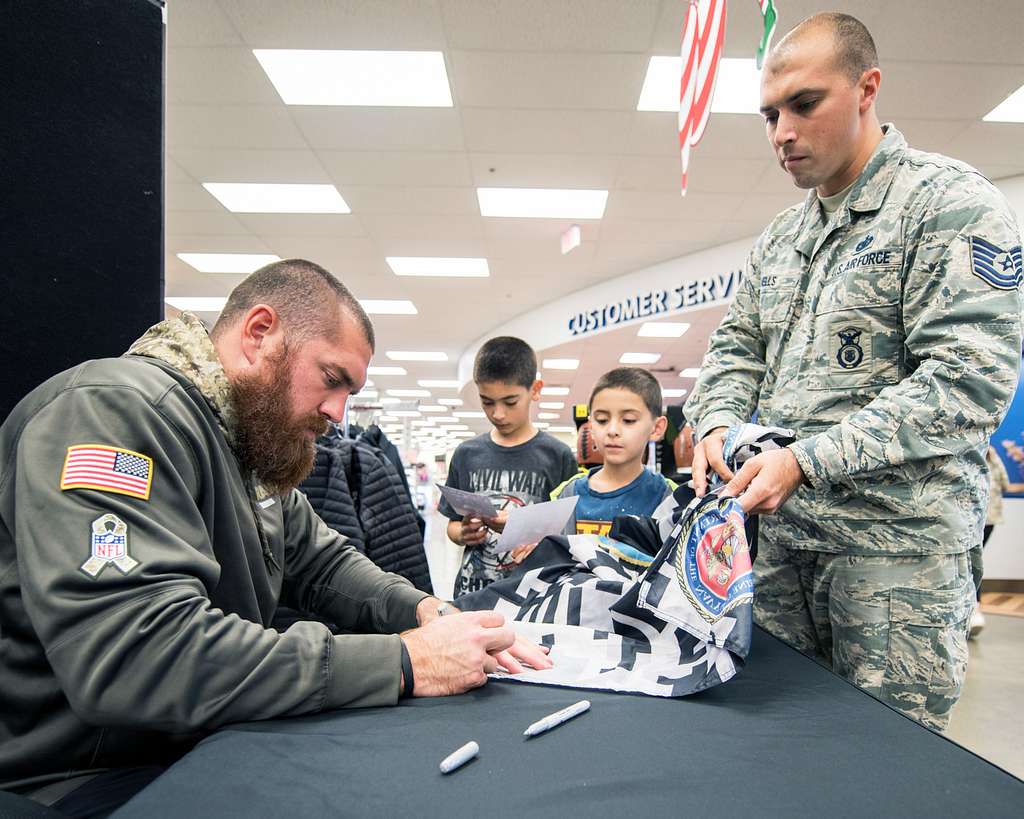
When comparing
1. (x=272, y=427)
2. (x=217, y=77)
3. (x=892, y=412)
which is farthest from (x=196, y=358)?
(x=217, y=77)

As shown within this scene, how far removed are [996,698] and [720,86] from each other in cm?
343

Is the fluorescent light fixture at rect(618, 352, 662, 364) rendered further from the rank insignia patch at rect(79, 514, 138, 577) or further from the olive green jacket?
the rank insignia patch at rect(79, 514, 138, 577)

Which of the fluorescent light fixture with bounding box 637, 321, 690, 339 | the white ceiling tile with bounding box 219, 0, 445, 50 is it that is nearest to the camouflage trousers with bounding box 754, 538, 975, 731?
the white ceiling tile with bounding box 219, 0, 445, 50

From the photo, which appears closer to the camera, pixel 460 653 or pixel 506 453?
pixel 460 653

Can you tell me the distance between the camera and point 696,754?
60 centimetres

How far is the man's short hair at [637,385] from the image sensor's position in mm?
2203

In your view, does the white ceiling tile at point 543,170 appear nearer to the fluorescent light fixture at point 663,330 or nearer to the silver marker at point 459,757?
the fluorescent light fixture at point 663,330

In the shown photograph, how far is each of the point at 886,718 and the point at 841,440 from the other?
1.31ft

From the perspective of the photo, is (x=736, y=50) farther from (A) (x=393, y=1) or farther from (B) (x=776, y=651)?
(B) (x=776, y=651)

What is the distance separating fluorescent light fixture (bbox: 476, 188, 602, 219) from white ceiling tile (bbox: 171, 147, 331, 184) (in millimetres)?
1287

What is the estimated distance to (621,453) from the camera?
83.1 inches

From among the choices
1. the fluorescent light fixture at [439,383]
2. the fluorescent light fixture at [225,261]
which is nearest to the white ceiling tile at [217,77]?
the fluorescent light fixture at [225,261]

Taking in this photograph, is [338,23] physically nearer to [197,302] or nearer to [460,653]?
[460,653]

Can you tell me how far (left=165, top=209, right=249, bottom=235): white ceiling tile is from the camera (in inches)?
225
